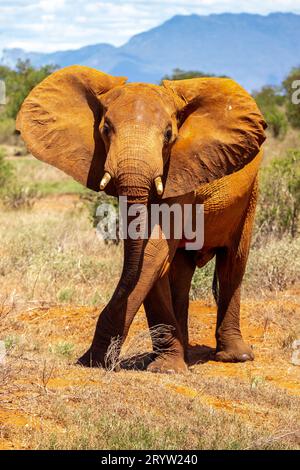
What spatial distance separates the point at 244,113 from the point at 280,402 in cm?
220

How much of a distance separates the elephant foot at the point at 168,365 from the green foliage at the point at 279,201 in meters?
5.35

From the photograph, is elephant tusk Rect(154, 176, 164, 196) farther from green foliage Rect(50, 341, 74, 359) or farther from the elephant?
green foliage Rect(50, 341, 74, 359)

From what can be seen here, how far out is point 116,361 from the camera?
7078 millimetres

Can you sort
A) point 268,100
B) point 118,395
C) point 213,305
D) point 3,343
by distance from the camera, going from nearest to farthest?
point 118,395, point 3,343, point 213,305, point 268,100

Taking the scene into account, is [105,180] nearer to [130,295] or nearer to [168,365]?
[130,295]

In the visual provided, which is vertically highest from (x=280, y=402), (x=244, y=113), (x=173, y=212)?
(x=244, y=113)

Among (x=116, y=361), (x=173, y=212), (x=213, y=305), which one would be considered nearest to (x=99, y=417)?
(x=116, y=361)

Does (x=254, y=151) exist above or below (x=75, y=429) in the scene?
above

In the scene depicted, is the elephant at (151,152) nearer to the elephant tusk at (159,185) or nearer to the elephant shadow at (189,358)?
the elephant tusk at (159,185)

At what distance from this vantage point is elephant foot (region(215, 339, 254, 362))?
8812mm

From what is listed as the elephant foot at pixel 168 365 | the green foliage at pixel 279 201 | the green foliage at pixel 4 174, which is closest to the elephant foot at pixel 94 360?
the elephant foot at pixel 168 365

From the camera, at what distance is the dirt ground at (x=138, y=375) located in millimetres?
5516

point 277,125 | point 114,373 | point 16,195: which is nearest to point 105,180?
point 114,373

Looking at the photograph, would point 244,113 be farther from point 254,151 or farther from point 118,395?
point 118,395
